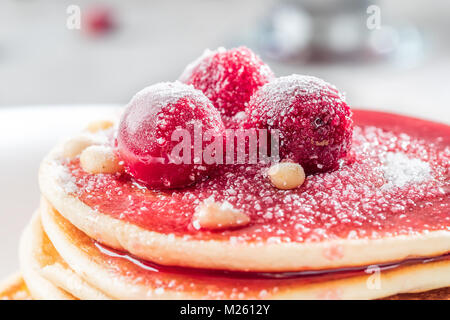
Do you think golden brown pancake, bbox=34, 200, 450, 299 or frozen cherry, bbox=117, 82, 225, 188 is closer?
golden brown pancake, bbox=34, 200, 450, 299

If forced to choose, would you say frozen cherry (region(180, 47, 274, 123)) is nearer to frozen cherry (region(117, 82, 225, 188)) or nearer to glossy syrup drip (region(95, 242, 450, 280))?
frozen cherry (region(117, 82, 225, 188))

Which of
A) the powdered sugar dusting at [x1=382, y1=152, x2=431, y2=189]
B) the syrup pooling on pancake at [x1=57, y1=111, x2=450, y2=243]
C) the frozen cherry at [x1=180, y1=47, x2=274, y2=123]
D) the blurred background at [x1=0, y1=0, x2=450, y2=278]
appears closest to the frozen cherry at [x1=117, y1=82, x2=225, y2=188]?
the syrup pooling on pancake at [x1=57, y1=111, x2=450, y2=243]

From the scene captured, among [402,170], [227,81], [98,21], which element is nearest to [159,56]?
[98,21]

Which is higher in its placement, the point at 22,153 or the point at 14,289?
the point at 22,153

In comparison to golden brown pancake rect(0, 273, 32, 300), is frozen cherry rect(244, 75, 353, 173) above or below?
above

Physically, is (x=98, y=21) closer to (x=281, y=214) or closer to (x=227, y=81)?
(x=227, y=81)

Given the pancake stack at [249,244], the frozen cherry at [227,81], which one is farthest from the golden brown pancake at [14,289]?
the frozen cherry at [227,81]

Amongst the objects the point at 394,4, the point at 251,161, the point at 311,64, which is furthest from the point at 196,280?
the point at 394,4
